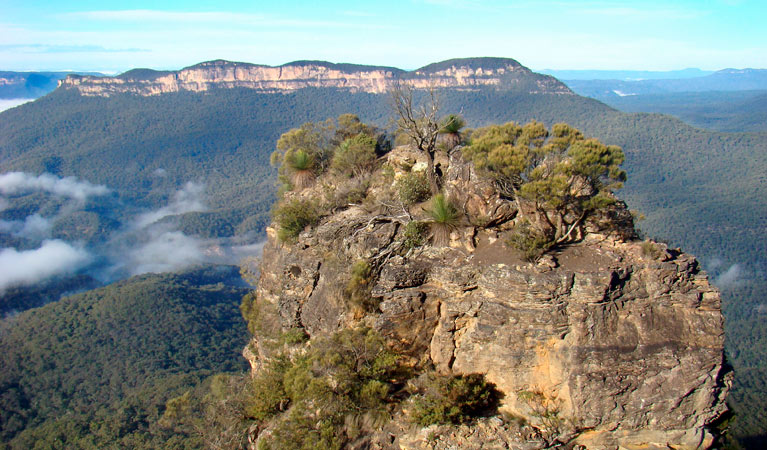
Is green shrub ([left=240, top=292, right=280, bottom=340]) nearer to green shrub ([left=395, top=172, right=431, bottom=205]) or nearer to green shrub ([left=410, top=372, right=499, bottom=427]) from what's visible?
green shrub ([left=395, top=172, right=431, bottom=205])

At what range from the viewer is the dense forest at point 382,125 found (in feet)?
236

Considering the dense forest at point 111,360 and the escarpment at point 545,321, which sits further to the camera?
the dense forest at point 111,360

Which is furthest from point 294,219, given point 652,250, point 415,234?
point 652,250

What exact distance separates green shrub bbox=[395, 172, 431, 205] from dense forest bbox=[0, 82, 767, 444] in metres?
27.3

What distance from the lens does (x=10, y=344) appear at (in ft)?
192

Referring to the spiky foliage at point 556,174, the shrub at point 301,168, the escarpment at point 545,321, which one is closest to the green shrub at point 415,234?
the escarpment at point 545,321

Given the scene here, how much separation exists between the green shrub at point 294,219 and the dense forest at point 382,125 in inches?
1146

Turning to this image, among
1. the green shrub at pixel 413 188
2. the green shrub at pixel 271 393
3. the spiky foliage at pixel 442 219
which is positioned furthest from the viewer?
the green shrub at pixel 413 188

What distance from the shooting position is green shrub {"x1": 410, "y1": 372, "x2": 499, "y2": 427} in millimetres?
11805

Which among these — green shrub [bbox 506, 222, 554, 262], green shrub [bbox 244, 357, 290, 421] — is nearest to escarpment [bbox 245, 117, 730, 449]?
green shrub [bbox 506, 222, 554, 262]

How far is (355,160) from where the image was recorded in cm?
1916

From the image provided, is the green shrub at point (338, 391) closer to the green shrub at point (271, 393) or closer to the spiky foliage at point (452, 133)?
the green shrub at point (271, 393)

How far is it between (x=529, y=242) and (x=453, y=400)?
4260mm

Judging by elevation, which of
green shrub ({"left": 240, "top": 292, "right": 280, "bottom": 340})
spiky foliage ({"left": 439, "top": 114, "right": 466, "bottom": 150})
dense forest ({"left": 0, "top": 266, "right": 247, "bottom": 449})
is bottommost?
dense forest ({"left": 0, "top": 266, "right": 247, "bottom": 449})
